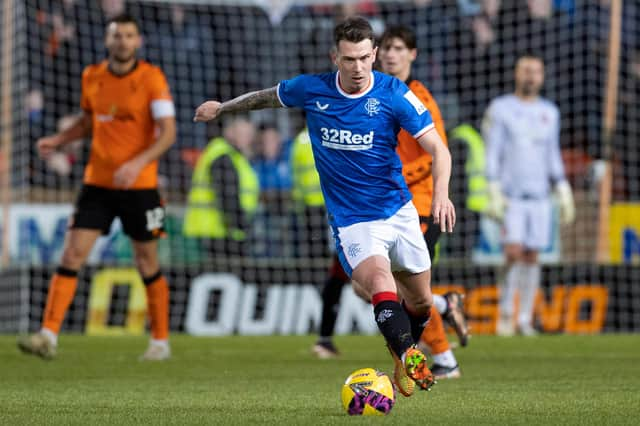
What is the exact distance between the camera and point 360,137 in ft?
21.4

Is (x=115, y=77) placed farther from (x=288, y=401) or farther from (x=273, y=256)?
(x=273, y=256)

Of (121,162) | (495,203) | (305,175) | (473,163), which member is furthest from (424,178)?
(473,163)

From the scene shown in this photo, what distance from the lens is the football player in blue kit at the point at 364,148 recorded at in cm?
638

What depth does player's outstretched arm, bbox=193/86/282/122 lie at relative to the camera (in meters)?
6.73

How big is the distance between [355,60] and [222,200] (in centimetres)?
916

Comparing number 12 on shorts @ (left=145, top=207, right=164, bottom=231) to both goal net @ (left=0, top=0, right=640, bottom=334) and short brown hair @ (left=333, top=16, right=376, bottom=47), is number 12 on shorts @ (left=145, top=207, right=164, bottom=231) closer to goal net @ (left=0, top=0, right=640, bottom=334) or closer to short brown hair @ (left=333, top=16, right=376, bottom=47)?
short brown hair @ (left=333, top=16, right=376, bottom=47)

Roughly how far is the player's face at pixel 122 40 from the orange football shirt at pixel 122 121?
0.13 metres

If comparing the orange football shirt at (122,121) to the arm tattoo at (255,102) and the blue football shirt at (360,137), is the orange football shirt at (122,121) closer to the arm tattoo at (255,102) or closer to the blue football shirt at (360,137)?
the arm tattoo at (255,102)

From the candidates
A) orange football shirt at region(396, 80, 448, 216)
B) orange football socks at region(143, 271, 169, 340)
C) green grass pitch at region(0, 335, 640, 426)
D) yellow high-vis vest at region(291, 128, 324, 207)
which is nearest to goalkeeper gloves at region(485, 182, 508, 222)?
green grass pitch at region(0, 335, 640, 426)

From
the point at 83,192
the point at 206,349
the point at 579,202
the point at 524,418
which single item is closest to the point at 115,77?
the point at 83,192

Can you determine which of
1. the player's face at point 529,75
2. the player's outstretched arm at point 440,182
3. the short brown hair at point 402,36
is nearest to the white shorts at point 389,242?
the player's outstretched arm at point 440,182

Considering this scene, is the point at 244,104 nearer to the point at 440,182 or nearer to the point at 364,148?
the point at 364,148

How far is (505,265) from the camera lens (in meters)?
13.4

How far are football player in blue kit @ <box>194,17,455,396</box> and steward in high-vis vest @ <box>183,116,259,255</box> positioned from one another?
27.8 feet
